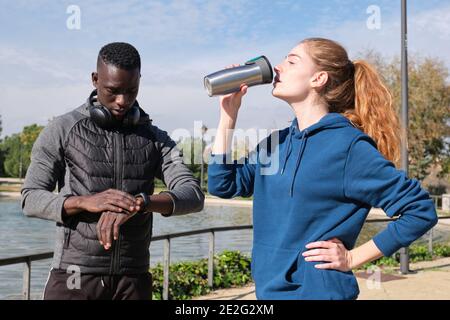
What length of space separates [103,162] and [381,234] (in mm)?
1245

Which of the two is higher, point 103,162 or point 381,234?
point 103,162

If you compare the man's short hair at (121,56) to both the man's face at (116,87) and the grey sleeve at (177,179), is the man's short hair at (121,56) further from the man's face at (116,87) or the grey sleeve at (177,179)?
the grey sleeve at (177,179)

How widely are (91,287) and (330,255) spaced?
1.04 m

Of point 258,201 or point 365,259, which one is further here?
point 258,201

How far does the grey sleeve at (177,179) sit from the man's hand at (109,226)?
0.94 ft

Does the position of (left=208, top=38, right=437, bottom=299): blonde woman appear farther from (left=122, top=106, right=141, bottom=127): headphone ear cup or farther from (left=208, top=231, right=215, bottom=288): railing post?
(left=208, top=231, right=215, bottom=288): railing post

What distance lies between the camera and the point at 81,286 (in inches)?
102

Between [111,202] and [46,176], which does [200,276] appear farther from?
[111,202]

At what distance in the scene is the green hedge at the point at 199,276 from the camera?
7.73 m

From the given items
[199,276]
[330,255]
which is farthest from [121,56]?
[199,276]

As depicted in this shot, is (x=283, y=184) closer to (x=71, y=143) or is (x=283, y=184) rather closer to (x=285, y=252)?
(x=285, y=252)

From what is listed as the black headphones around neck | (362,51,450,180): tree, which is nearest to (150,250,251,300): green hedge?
the black headphones around neck
